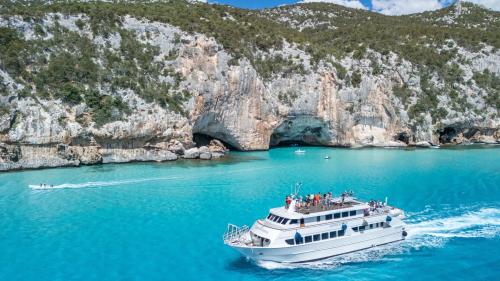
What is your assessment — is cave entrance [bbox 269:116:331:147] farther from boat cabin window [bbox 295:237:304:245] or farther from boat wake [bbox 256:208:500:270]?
boat cabin window [bbox 295:237:304:245]

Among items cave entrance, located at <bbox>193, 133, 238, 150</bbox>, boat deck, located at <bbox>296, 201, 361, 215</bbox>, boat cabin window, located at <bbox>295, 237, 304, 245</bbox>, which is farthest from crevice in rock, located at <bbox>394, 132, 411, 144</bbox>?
boat cabin window, located at <bbox>295, 237, 304, 245</bbox>

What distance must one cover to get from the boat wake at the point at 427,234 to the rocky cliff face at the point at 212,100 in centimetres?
3392

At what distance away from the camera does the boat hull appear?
22.0 metres

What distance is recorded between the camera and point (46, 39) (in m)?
56.4

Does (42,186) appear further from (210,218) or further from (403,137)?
(403,137)

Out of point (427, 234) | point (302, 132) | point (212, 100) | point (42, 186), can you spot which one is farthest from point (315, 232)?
point (302, 132)

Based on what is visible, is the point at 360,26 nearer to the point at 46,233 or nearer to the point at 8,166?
the point at 8,166

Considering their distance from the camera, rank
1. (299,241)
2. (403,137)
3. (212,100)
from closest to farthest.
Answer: (299,241), (212,100), (403,137)

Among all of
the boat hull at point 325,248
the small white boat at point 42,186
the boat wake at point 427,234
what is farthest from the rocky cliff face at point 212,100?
the boat hull at point 325,248

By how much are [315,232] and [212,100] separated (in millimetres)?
42114

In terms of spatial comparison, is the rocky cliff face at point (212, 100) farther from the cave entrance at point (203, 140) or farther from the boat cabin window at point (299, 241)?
the boat cabin window at point (299, 241)

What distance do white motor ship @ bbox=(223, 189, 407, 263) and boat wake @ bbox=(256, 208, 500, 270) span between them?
1.32 feet

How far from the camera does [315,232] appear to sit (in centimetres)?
2288

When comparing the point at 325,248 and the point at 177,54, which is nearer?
the point at 325,248
